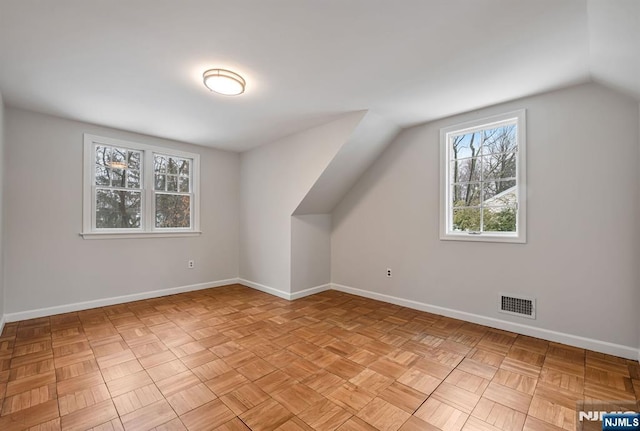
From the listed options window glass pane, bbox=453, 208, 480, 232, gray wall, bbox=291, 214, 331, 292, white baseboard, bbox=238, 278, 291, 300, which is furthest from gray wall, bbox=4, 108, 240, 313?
window glass pane, bbox=453, 208, 480, 232

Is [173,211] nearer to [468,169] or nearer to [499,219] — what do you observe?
[468,169]

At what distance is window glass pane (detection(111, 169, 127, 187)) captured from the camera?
385cm

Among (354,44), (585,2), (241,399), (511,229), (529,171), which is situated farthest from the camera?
(511,229)

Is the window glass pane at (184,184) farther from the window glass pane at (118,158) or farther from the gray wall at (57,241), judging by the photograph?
the window glass pane at (118,158)

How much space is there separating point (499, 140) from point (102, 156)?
4921 millimetres

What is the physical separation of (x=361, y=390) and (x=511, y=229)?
2293 millimetres

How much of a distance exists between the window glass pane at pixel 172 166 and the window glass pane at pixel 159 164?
6 cm

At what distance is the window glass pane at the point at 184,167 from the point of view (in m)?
4.50

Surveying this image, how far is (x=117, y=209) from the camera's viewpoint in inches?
152

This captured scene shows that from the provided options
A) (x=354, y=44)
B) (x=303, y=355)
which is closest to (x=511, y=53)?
(x=354, y=44)

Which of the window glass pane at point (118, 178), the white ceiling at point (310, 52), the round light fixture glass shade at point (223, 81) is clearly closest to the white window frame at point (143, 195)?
the window glass pane at point (118, 178)

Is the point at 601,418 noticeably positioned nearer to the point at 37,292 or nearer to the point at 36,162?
the point at 37,292

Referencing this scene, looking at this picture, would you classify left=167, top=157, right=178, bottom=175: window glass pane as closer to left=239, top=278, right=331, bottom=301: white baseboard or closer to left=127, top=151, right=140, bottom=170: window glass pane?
left=127, top=151, right=140, bottom=170: window glass pane

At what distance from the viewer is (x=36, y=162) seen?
3254 mm
